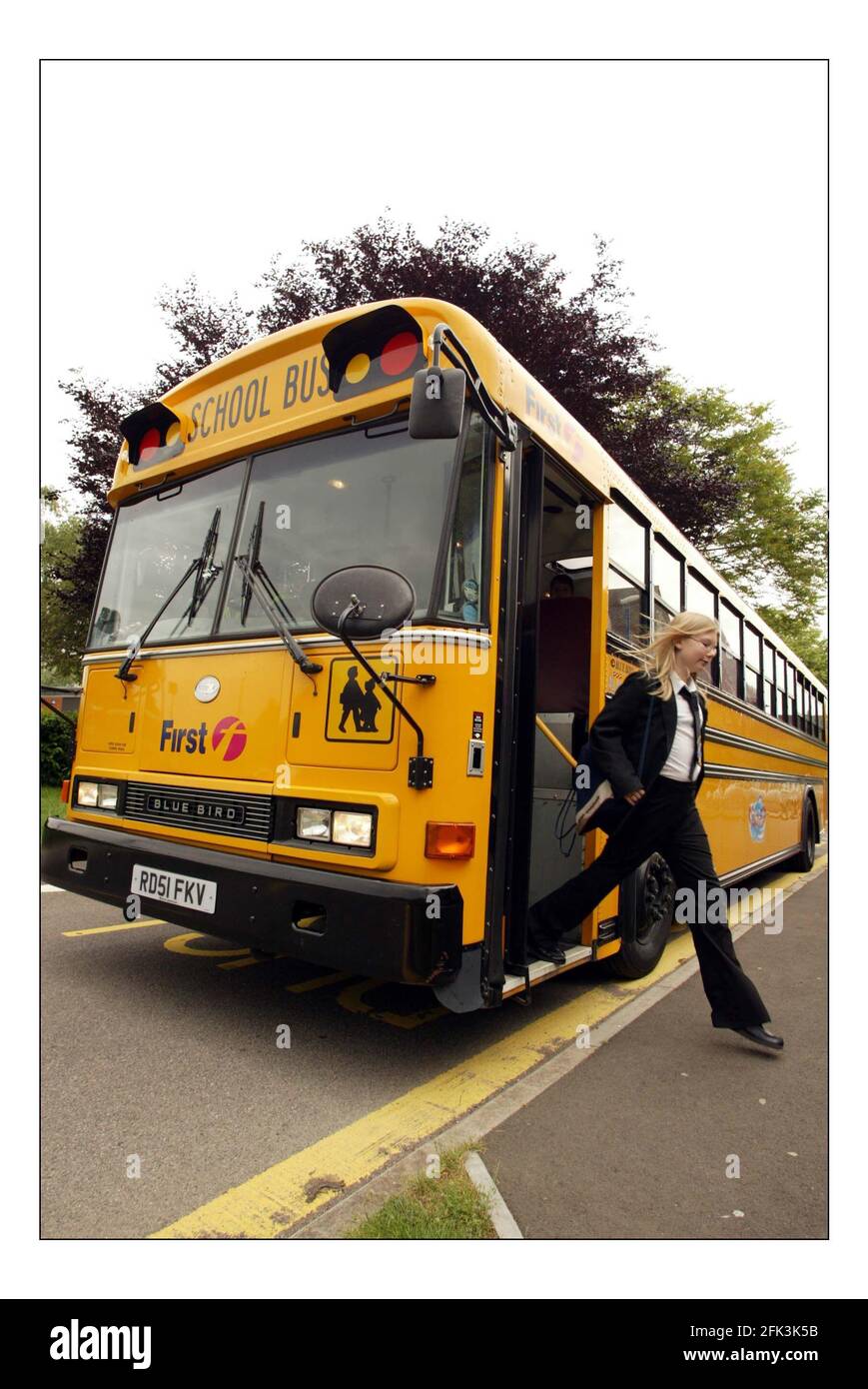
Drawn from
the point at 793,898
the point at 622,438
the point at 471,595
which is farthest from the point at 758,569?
the point at 471,595

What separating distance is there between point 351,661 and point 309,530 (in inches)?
28.4

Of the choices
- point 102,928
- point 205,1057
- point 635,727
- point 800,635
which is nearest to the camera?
point 205,1057

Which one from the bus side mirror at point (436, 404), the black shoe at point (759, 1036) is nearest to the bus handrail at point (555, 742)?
the black shoe at point (759, 1036)

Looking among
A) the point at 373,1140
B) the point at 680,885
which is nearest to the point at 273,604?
the point at 373,1140

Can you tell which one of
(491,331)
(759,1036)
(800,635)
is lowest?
(759,1036)

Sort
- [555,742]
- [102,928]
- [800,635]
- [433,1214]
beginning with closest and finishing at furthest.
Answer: [433,1214], [555,742], [102,928], [800,635]

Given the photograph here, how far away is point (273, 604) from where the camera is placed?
361cm

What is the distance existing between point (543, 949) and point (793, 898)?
250 inches

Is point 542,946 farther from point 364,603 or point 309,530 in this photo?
point 309,530

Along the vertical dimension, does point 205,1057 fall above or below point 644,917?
below

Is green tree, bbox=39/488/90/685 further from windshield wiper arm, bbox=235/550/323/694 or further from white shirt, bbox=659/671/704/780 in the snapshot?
white shirt, bbox=659/671/704/780

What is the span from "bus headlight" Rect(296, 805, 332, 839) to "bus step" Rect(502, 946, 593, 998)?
966 millimetres

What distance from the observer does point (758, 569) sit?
18.5 m

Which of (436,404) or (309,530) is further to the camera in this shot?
(309,530)
